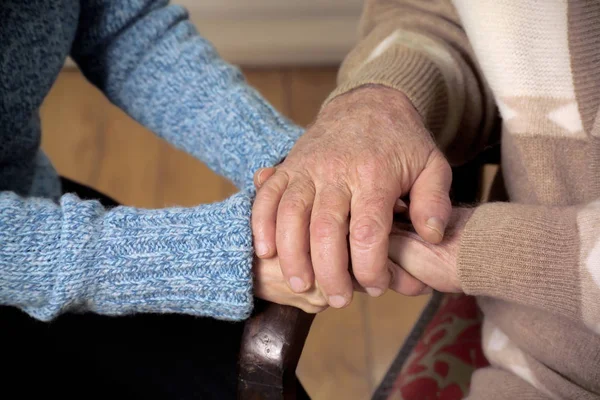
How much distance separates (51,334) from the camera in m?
0.79

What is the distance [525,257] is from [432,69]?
0.29m

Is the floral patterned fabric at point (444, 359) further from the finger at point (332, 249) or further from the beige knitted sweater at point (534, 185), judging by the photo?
the finger at point (332, 249)

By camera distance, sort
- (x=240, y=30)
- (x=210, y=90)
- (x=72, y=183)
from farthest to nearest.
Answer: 1. (x=240, y=30)
2. (x=72, y=183)
3. (x=210, y=90)

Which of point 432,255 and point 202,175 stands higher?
point 432,255

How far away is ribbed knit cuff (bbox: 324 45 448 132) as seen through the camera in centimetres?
74

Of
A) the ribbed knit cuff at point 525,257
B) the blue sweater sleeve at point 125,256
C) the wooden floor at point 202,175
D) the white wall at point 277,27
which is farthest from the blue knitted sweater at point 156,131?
the white wall at point 277,27

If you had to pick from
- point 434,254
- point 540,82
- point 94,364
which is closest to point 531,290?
point 434,254

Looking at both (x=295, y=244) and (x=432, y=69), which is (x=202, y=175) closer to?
(x=432, y=69)

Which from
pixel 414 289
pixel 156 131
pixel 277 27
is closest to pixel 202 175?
pixel 277 27

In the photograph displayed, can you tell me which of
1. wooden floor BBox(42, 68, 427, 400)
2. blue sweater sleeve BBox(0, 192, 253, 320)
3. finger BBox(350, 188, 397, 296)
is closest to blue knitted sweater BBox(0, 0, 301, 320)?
blue sweater sleeve BBox(0, 192, 253, 320)

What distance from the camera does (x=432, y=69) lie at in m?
0.78

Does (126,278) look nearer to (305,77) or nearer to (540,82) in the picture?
(540,82)

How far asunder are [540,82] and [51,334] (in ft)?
2.19

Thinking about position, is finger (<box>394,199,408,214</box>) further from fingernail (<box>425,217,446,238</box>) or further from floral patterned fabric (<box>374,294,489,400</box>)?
floral patterned fabric (<box>374,294,489,400</box>)
